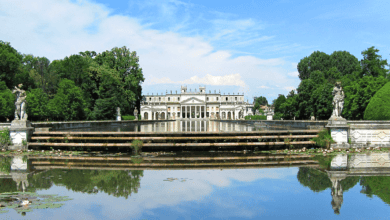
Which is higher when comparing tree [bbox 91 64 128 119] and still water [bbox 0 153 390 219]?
tree [bbox 91 64 128 119]

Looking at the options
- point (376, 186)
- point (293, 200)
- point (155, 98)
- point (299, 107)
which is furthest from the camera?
point (155, 98)

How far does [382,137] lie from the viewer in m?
13.2

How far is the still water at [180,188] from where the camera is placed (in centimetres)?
489

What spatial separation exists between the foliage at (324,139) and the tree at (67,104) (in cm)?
3360

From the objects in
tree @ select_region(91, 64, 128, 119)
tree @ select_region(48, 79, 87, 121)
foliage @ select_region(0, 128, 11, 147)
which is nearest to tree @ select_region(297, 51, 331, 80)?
tree @ select_region(91, 64, 128, 119)

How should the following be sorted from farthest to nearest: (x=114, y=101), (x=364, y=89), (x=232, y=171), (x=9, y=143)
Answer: (x=114, y=101)
(x=364, y=89)
(x=9, y=143)
(x=232, y=171)

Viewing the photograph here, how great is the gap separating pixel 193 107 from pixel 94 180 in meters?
116

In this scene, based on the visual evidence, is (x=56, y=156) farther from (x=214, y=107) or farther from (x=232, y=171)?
(x=214, y=107)

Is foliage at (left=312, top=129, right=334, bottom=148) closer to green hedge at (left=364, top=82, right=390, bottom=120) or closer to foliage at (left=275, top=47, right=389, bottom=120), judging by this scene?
green hedge at (left=364, top=82, right=390, bottom=120)

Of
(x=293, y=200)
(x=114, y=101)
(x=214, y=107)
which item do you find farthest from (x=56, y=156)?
(x=214, y=107)

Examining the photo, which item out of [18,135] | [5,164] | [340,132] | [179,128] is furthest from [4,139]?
[179,128]

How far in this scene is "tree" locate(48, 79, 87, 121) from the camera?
1487 inches

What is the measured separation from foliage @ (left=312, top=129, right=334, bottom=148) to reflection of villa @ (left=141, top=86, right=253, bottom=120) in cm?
9537

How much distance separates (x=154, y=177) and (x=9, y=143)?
9335 millimetres
